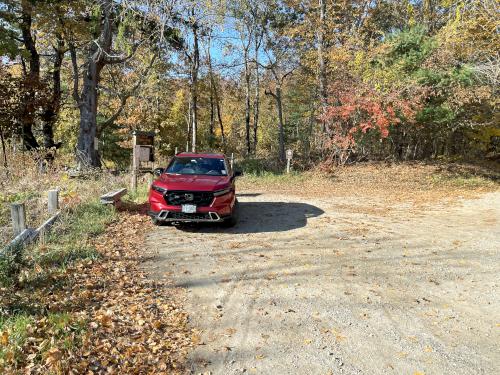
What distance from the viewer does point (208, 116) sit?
47.9 meters

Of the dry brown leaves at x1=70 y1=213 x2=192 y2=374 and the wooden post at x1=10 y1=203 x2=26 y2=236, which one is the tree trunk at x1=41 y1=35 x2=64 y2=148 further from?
the dry brown leaves at x1=70 y1=213 x2=192 y2=374

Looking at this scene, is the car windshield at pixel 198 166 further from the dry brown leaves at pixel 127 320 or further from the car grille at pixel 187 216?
the dry brown leaves at pixel 127 320

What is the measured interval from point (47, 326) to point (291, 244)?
4360 millimetres

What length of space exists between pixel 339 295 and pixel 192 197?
3741 mm

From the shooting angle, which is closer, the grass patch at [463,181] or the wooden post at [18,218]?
the wooden post at [18,218]

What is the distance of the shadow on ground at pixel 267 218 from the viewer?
8172mm

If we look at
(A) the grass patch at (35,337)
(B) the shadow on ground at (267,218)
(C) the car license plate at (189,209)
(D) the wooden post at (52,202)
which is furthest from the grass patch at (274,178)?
(A) the grass patch at (35,337)

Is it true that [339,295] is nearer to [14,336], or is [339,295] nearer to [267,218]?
[14,336]

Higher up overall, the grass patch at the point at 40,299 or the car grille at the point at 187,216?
the car grille at the point at 187,216

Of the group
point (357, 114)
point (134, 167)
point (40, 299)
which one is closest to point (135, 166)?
point (134, 167)

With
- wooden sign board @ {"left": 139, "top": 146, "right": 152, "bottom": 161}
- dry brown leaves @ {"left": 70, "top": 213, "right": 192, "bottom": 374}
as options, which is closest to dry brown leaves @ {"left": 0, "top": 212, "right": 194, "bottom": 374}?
dry brown leaves @ {"left": 70, "top": 213, "right": 192, "bottom": 374}

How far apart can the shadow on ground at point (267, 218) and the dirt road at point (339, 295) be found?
0.09 metres

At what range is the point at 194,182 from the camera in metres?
7.82

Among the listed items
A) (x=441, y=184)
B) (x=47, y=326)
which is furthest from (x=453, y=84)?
(x=47, y=326)
